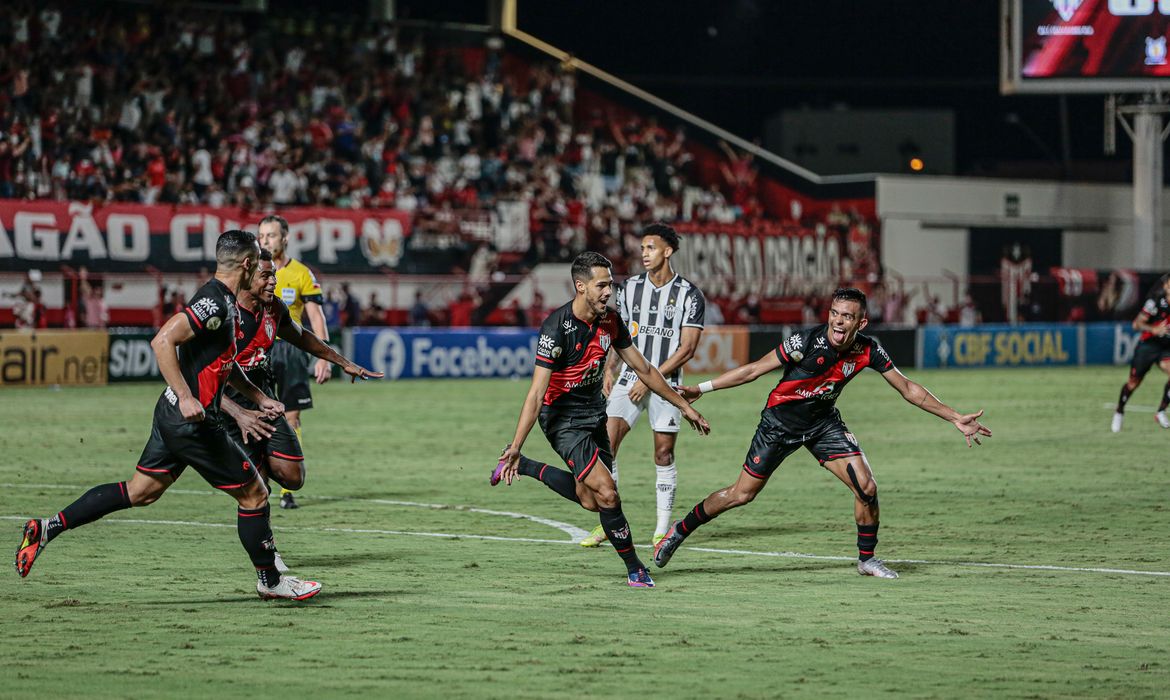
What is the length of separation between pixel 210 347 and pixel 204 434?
507 mm

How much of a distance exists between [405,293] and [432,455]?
16628mm

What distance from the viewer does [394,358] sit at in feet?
108

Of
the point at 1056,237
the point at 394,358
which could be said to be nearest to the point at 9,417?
the point at 394,358

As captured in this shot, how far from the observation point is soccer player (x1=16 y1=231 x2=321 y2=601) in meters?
8.69

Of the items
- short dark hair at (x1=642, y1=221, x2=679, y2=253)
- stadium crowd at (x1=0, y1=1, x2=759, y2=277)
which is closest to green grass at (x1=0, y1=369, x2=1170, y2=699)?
short dark hair at (x1=642, y1=221, x2=679, y2=253)

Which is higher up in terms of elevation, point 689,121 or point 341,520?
point 689,121

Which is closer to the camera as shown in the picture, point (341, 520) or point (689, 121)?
point (341, 520)

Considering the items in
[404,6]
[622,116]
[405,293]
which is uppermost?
[404,6]

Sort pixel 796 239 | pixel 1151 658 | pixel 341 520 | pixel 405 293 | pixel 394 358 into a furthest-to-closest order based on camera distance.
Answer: pixel 796 239 < pixel 405 293 < pixel 394 358 < pixel 341 520 < pixel 1151 658

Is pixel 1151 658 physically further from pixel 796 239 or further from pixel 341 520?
pixel 796 239

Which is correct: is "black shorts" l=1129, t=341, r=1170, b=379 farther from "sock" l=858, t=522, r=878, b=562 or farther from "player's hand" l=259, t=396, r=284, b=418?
"player's hand" l=259, t=396, r=284, b=418

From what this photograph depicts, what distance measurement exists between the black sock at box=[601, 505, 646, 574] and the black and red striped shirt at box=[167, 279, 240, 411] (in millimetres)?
2595

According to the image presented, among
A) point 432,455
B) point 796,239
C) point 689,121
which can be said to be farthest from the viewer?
point 689,121

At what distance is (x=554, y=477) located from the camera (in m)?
10.5
